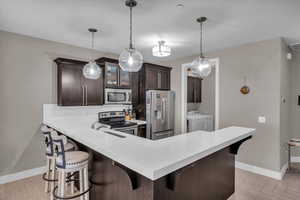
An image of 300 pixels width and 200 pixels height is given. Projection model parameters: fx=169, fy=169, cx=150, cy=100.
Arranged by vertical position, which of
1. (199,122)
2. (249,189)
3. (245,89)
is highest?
(245,89)

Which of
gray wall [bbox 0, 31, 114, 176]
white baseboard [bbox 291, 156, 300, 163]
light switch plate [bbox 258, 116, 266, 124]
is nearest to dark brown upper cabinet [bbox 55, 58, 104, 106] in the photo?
gray wall [bbox 0, 31, 114, 176]

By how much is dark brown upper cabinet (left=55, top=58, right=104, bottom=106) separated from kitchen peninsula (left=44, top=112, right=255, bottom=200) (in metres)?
1.39

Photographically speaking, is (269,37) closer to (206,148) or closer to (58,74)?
(206,148)

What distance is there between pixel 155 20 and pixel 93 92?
191cm

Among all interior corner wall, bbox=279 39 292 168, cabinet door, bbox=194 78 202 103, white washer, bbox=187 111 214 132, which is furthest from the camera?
cabinet door, bbox=194 78 202 103

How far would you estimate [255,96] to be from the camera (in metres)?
A: 3.26

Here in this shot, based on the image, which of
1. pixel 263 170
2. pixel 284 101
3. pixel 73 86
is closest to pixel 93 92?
pixel 73 86

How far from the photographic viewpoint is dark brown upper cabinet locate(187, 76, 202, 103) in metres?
5.29

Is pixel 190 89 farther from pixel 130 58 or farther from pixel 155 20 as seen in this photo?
pixel 130 58

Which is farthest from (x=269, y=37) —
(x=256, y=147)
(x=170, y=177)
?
(x=170, y=177)

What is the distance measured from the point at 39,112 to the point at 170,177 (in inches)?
114

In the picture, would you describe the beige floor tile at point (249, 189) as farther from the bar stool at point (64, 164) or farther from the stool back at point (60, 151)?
the stool back at point (60, 151)

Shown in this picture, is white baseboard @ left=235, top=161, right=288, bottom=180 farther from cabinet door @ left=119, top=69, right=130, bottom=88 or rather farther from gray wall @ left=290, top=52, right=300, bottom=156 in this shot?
cabinet door @ left=119, top=69, right=130, bottom=88

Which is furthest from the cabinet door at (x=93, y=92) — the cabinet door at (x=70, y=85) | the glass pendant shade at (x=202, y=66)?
the glass pendant shade at (x=202, y=66)
